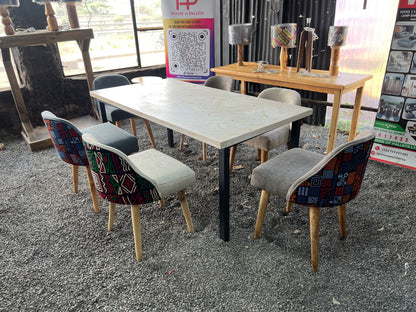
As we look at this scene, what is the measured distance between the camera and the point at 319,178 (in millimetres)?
1496

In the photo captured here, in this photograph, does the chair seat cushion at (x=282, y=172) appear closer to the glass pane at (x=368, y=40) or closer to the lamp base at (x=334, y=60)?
the lamp base at (x=334, y=60)

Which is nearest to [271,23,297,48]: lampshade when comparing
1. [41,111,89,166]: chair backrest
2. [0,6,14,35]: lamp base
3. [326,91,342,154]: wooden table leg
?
[326,91,342,154]: wooden table leg

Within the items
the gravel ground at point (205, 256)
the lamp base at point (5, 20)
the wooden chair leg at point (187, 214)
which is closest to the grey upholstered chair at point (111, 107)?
the gravel ground at point (205, 256)

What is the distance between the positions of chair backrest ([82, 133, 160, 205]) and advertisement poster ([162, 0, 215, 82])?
2819mm

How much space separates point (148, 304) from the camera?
157 centimetres

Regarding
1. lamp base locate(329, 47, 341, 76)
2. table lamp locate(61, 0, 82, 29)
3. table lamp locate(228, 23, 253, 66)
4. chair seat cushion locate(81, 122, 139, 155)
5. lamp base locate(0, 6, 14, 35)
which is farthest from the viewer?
table lamp locate(61, 0, 82, 29)

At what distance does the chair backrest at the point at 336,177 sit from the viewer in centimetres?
143

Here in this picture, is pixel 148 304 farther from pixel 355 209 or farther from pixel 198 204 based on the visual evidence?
pixel 355 209

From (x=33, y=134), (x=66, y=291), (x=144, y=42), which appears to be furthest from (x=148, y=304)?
(x=144, y=42)

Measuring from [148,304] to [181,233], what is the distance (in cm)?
58

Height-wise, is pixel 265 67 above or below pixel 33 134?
above

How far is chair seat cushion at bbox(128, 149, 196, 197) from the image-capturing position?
5.85 ft

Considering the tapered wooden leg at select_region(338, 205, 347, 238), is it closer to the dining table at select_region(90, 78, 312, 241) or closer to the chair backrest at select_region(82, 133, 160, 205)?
the dining table at select_region(90, 78, 312, 241)

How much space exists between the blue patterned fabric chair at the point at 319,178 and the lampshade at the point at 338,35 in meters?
1.36
